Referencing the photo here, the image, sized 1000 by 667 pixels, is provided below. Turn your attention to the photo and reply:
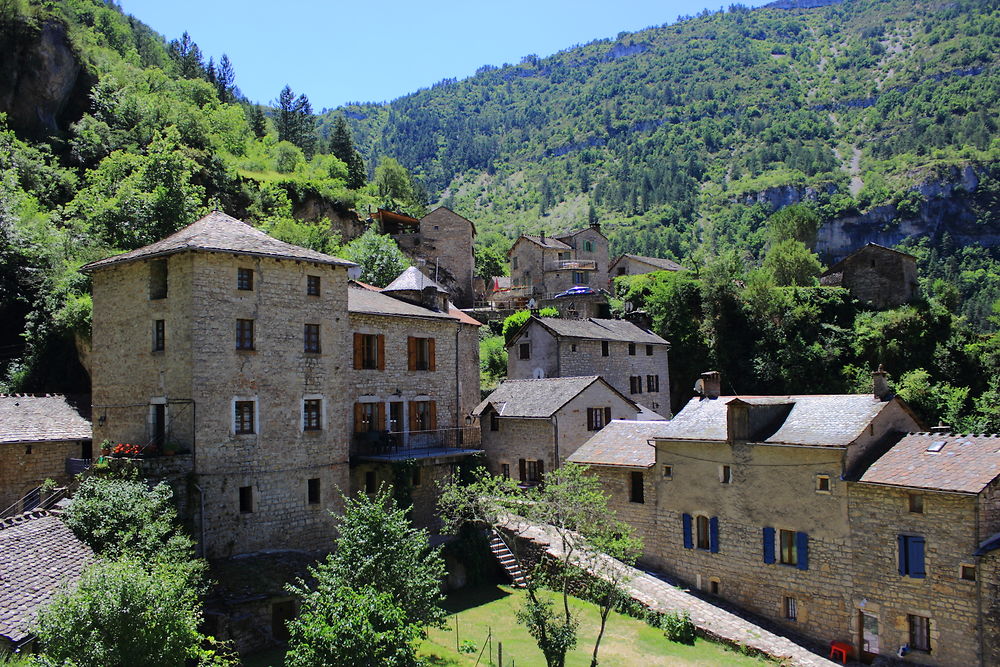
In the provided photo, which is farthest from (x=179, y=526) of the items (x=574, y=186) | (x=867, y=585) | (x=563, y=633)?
(x=574, y=186)

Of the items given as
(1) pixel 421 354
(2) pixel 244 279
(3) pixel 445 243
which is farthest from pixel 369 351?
(3) pixel 445 243

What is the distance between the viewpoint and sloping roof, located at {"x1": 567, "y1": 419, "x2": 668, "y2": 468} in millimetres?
31219

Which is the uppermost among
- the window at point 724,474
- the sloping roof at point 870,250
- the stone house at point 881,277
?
the sloping roof at point 870,250

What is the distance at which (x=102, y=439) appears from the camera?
27266 millimetres

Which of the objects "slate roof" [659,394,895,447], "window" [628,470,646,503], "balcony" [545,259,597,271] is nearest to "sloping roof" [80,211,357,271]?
"window" [628,470,646,503]

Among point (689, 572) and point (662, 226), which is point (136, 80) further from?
point (662, 226)

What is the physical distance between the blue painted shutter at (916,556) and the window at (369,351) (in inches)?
828

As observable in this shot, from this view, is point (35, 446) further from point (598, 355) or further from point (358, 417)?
point (598, 355)

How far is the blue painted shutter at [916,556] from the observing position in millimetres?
22594

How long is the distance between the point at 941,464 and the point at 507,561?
639 inches

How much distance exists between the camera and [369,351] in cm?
3116

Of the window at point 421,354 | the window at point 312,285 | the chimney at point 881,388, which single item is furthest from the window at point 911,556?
the window at point 312,285

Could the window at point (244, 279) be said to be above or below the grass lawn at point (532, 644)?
above

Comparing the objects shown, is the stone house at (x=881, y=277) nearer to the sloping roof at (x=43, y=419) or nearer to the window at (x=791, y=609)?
the window at (x=791, y=609)
